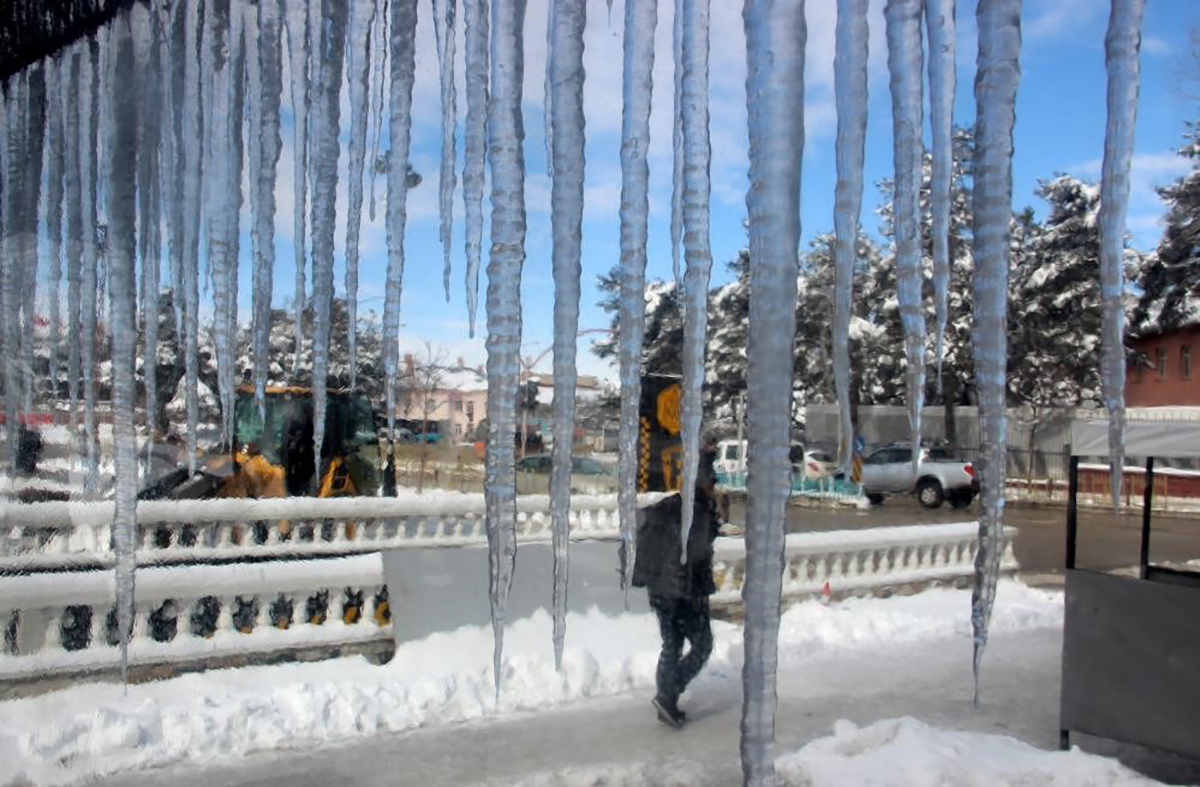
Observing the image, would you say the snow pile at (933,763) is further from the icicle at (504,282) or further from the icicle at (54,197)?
the icicle at (54,197)

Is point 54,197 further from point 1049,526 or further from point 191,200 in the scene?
point 1049,526

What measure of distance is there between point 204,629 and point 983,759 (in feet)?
15.6

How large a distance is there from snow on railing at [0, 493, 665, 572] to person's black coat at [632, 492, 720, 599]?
0.45 m

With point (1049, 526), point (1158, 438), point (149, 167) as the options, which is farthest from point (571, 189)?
point (1049, 526)

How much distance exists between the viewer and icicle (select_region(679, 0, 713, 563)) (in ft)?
5.70

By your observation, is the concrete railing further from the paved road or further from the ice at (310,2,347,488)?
the ice at (310,2,347,488)

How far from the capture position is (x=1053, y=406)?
23703 millimetres

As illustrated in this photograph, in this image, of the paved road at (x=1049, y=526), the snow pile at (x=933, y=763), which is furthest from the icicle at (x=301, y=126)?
the paved road at (x=1049, y=526)

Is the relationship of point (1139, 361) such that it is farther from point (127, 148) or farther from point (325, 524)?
point (127, 148)

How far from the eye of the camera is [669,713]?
207 inches

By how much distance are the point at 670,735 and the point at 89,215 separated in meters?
3.90

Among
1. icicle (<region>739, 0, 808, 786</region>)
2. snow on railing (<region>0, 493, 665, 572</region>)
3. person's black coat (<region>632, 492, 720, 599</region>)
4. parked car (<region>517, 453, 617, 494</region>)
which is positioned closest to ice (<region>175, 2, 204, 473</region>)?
icicle (<region>739, 0, 808, 786</region>)

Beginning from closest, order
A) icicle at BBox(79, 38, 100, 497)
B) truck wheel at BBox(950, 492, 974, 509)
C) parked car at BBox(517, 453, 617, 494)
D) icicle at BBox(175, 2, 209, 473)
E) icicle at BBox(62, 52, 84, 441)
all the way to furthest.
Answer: icicle at BBox(175, 2, 209, 473) → icicle at BBox(79, 38, 100, 497) → icicle at BBox(62, 52, 84, 441) → parked car at BBox(517, 453, 617, 494) → truck wheel at BBox(950, 492, 974, 509)

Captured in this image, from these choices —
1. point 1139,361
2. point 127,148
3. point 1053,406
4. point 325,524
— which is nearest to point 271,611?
point 325,524
